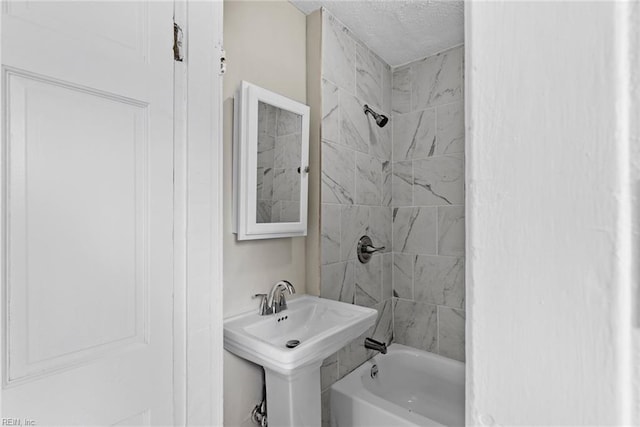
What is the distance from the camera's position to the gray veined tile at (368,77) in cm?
196

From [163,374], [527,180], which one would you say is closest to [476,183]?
[527,180]

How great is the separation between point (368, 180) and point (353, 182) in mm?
184

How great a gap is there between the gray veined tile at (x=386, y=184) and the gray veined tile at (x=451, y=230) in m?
0.34

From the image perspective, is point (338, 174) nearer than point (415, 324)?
Yes

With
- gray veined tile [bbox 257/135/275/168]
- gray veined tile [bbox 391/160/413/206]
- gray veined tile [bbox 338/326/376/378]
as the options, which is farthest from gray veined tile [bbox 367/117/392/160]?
gray veined tile [bbox 338/326/376/378]

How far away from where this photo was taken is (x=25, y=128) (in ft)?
2.21

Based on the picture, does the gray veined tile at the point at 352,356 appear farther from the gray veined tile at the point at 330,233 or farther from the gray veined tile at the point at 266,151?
the gray veined tile at the point at 266,151

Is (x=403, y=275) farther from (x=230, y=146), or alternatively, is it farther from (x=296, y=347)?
(x=230, y=146)

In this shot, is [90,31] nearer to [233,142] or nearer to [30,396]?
[233,142]

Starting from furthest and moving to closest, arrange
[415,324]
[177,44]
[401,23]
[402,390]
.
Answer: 1. [415,324]
2. [402,390]
3. [401,23]
4. [177,44]

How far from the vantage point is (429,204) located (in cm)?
214

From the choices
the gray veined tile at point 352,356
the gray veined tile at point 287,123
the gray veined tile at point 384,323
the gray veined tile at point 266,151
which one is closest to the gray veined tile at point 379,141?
the gray veined tile at point 287,123

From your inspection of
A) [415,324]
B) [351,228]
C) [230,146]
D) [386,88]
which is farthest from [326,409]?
[386,88]

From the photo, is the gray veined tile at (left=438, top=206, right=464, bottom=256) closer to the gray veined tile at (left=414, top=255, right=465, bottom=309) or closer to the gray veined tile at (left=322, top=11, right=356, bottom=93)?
the gray veined tile at (left=414, top=255, right=465, bottom=309)
